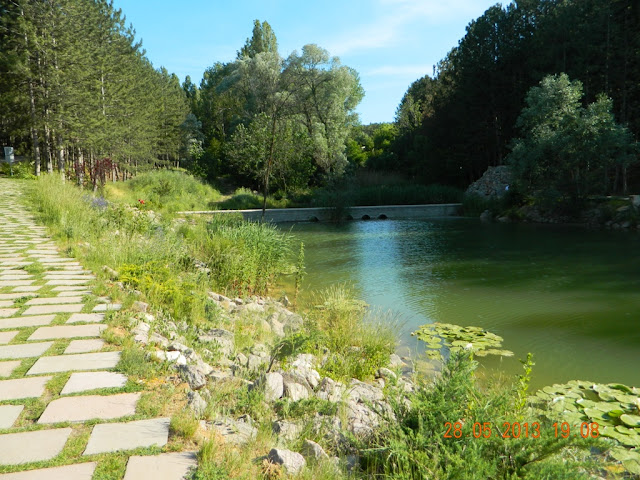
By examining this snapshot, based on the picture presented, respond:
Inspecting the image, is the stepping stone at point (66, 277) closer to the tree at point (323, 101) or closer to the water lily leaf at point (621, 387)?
the water lily leaf at point (621, 387)

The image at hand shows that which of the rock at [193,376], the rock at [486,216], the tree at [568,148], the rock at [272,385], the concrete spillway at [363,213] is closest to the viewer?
the rock at [193,376]

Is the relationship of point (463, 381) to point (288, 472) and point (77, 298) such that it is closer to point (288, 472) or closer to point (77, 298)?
point (288, 472)

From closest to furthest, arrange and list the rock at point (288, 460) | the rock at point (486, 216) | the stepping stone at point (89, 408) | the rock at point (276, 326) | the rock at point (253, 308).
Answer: the rock at point (288, 460) → the stepping stone at point (89, 408) → the rock at point (276, 326) → the rock at point (253, 308) → the rock at point (486, 216)

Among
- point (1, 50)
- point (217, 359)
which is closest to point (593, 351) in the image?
point (217, 359)

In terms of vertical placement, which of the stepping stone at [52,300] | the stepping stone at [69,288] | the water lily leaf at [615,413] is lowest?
the water lily leaf at [615,413]

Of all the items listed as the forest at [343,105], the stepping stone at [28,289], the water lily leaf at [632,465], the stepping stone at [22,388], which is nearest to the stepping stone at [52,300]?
the stepping stone at [28,289]

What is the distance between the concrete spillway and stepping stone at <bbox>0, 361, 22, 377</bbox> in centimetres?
1629

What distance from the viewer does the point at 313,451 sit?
2.04m

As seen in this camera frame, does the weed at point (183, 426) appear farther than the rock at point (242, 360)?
No

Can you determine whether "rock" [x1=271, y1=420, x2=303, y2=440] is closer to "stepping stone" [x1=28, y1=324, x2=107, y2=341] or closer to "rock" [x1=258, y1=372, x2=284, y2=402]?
"rock" [x1=258, y1=372, x2=284, y2=402]

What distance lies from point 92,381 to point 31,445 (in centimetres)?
51

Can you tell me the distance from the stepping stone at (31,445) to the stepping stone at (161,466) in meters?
0.31

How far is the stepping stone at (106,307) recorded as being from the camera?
328 centimetres
